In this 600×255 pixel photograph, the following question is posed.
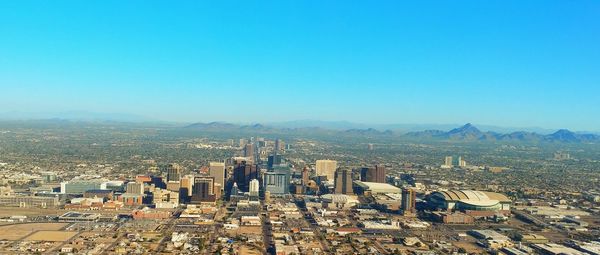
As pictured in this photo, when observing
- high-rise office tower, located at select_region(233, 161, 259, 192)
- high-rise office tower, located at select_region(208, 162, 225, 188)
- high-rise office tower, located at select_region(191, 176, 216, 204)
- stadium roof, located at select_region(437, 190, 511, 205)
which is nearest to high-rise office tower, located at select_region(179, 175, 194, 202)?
A: high-rise office tower, located at select_region(191, 176, 216, 204)

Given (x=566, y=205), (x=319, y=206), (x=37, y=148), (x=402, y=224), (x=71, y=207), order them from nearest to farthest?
(x=402, y=224) → (x=71, y=207) → (x=319, y=206) → (x=566, y=205) → (x=37, y=148)

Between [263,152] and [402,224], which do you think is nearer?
[402,224]

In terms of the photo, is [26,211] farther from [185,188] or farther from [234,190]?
[234,190]

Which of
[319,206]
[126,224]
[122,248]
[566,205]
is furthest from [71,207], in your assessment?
[566,205]

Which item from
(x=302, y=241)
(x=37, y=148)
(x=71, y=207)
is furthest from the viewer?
(x=37, y=148)

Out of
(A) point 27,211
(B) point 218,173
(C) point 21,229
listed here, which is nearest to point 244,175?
(B) point 218,173

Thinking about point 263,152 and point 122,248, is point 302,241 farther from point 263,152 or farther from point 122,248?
point 263,152

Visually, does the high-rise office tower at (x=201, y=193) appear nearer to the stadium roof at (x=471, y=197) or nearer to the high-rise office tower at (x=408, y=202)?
the high-rise office tower at (x=408, y=202)

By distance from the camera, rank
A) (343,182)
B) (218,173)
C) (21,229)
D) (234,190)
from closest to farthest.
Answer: (21,229) < (234,190) < (343,182) < (218,173)
